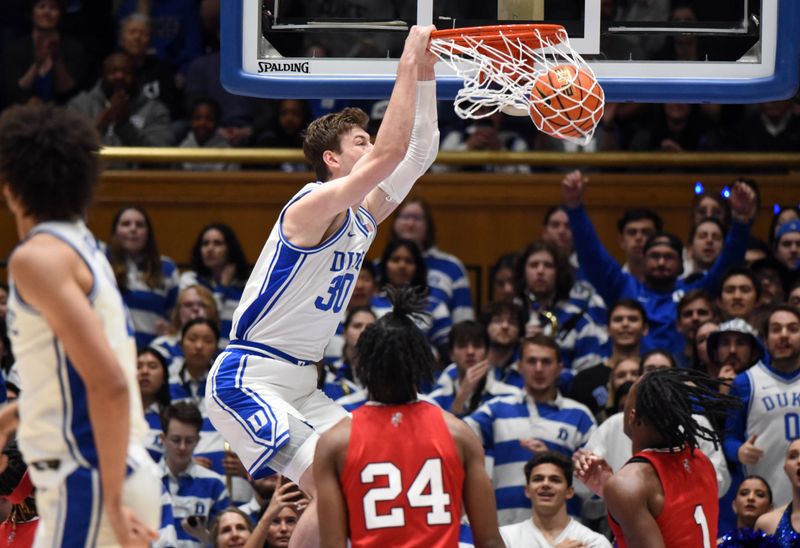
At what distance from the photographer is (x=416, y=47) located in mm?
5512

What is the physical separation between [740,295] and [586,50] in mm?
3048

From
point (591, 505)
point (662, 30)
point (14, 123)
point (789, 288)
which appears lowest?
point (591, 505)

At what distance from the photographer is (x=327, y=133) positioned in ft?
19.4

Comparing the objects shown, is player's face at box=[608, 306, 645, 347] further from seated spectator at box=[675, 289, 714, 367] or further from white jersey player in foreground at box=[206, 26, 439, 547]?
white jersey player in foreground at box=[206, 26, 439, 547]

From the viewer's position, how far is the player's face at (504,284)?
390 inches

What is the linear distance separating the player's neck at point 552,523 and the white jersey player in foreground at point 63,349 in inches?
148

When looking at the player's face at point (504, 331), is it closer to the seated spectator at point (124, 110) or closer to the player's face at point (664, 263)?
the player's face at point (664, 263)

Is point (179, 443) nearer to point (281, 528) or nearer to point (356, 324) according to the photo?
point (281, 528)

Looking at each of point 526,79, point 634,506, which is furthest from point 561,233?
point 634,506

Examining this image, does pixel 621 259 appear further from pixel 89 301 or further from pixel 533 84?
pixel 89 301

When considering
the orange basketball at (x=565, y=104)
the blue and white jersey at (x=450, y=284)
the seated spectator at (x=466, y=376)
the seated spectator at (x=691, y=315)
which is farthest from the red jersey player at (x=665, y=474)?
the blue and white jersey at (x=450, y=284)

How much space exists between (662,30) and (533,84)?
1.07 m

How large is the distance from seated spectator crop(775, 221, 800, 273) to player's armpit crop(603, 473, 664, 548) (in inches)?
188

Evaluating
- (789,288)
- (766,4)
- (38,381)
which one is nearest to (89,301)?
(38,381)
